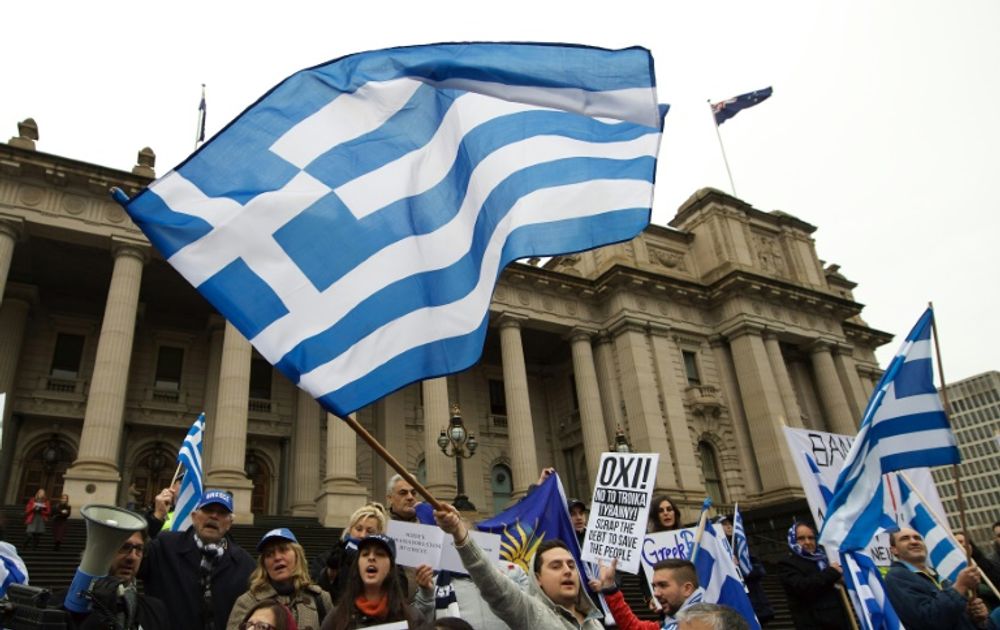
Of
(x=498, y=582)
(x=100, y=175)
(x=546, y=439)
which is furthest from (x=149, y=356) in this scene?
(x=498, y=582)

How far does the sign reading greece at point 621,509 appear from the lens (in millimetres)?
5680

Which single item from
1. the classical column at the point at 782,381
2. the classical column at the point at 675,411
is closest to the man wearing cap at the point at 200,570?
the classical column at the point at 675,411

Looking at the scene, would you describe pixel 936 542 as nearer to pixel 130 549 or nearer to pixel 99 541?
pixel 130 549

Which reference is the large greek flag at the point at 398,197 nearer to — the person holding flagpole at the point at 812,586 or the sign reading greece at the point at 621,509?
the sign reading greece at the point at 621,509

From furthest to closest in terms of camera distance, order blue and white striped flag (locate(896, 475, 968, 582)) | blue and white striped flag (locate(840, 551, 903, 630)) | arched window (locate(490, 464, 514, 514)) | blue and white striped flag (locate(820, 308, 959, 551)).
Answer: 1. arched window (locate(490, 464, 514, 514))
2. blue and white striped flag (locate(896, 475, 968, 582))
3. blue and white striped flag (locate(820, 308, 959, 551))
4. blue and white striped flag (locate(840, 551, 903, 630))

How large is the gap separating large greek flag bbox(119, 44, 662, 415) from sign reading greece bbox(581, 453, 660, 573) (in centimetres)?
237

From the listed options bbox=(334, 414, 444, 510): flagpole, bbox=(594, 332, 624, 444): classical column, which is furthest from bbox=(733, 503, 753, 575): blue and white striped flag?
bbox=(594, 332, 624, 444): classical column

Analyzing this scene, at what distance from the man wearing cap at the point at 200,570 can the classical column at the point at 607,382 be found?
22.2 m

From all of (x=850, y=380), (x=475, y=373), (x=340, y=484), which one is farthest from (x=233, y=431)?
(x=850, y=380)

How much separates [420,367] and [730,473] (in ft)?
85.4

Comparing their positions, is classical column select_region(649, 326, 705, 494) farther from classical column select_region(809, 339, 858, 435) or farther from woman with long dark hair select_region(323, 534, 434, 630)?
woman with long dark hair select_region(323, 534, 434, 630)

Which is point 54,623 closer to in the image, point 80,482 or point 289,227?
point 289,227

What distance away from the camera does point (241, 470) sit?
1836cm

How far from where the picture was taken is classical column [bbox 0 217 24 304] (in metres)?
17.6
